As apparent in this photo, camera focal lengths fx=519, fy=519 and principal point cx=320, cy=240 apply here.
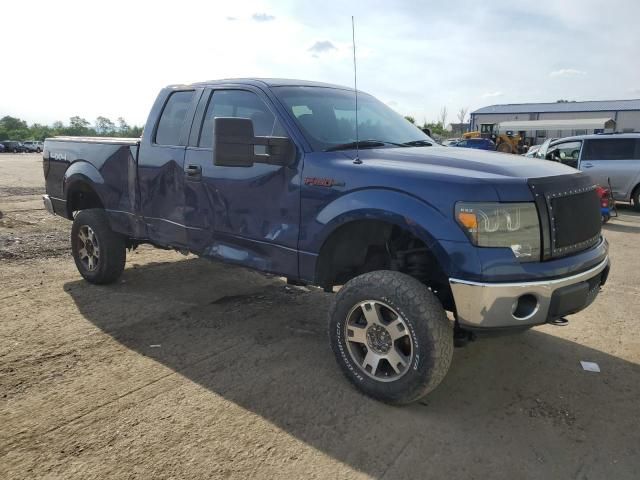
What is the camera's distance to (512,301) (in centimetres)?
277

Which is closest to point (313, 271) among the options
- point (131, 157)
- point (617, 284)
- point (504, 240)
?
point (504, 240)

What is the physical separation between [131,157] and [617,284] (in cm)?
534

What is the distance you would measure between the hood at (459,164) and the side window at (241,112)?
0.74 metres

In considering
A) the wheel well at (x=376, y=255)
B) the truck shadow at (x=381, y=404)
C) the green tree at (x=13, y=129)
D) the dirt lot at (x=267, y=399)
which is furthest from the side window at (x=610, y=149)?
the green tree at (x=13, y=129)

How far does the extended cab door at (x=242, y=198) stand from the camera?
361 centimetres

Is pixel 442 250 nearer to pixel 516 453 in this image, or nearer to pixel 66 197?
pixel 516 453

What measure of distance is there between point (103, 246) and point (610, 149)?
11894mm

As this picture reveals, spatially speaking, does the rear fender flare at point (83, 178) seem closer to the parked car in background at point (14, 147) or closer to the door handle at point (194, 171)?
the door handle at point (194, 171)

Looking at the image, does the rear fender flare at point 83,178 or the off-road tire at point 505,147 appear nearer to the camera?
the rear fender flare at point 83,178

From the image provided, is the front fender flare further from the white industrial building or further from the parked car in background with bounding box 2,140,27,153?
the parked car in background with bounding box 2,140,27,153

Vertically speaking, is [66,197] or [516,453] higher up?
[66,197]

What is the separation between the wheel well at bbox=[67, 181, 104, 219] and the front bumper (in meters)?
4.13

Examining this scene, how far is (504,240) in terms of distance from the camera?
2803mm

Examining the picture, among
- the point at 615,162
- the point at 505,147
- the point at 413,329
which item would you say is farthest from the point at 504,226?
the point at 505,147
